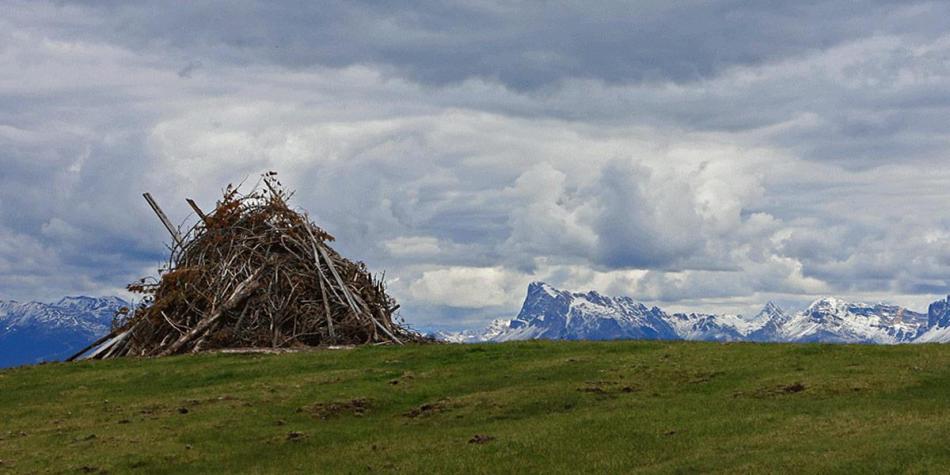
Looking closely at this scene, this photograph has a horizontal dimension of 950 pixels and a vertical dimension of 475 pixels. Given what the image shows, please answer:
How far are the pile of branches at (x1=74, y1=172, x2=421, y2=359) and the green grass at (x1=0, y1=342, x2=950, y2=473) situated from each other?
8940 mm

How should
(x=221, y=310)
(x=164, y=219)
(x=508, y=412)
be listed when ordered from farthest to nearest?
(x=164, y=219) < (x=221, y=310) < (x=508, y=412)

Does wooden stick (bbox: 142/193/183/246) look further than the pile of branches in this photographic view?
Yes

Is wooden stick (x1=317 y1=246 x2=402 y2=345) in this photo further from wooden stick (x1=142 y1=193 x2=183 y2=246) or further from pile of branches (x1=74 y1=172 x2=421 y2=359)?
wooden stick (x1=142 y1=193 x2=183 y2=246)

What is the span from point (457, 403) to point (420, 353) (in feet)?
34.1

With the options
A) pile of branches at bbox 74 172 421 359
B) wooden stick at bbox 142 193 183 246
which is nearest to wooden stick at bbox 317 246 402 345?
pile of branches at bbox 74 172 421 359

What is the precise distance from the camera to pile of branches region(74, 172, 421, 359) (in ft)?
167

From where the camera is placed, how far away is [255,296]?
172 ft

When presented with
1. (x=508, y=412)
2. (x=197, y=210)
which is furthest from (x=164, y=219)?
(x=508, y=412)

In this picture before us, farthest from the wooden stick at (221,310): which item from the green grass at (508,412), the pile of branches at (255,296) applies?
the green grass at (508,412)

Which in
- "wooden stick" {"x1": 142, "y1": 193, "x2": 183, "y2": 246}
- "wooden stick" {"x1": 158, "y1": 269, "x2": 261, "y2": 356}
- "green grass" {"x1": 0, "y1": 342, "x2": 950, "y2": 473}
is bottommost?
"green grass" {"x1": 0, "y1": 342, "x2": 950, "y2": 473}

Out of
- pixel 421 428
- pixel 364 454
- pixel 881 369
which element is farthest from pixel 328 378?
pixel 881 369

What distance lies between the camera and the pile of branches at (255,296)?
51.0m

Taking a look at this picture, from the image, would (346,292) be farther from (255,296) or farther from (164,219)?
(164,219)

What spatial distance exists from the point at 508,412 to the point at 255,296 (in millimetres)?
25936
